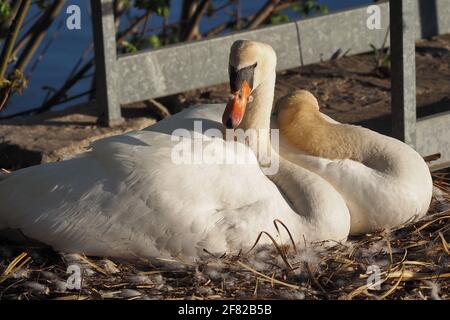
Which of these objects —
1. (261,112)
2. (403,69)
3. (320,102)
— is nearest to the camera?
(261,112)

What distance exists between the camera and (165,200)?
5996mm

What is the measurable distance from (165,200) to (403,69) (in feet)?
6.98

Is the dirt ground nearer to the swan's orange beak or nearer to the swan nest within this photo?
the swan nest

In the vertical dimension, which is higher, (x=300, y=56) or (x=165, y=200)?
(x=300, y=56)

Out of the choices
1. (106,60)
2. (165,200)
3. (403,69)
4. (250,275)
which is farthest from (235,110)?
(106,60)

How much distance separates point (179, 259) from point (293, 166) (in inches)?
35.2

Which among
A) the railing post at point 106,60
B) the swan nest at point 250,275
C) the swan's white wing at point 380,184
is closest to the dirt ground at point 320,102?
the railing post at point 106,60

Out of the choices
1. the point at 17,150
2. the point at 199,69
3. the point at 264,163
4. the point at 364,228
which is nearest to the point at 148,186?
the point at 264,163

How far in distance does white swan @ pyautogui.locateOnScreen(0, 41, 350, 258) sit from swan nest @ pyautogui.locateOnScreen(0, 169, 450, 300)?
0.08 m

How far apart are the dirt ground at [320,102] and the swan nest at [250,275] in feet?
5.50

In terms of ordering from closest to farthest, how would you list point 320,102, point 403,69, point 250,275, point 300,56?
1. point 250,275
2. point 403,69
3. point 320,102
4. point 300,56

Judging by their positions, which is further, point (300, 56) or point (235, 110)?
point (300, 56)

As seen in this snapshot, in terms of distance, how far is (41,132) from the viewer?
814cm

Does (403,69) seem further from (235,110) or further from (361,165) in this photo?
(235,110)
